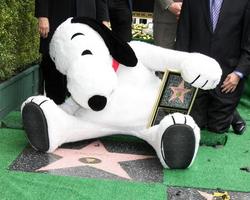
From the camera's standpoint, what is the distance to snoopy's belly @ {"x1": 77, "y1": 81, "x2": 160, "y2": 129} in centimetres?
256

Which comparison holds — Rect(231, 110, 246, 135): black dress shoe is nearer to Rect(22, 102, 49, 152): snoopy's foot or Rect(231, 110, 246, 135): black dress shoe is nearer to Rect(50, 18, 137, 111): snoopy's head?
Rect(50, 18, 137, 111): snoopy's head

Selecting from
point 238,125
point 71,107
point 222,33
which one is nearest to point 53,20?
point 71,107

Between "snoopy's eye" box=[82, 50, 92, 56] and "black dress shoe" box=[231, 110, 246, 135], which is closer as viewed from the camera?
"snoopy's eye" box=[82, 50, 92, 56]

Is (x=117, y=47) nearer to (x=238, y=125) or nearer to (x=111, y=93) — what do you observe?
(x=111, y=93)

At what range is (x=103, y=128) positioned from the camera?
8.62 ft

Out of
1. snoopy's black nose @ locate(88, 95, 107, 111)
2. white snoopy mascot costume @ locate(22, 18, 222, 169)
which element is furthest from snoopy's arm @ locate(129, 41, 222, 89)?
snoopy's black nose @ locate(88, 95, 107, 111)

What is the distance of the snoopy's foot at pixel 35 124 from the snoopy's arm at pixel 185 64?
642mm

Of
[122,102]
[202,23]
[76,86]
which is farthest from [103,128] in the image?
[202,23]

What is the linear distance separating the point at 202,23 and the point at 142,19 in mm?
2950

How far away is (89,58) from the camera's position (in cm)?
238

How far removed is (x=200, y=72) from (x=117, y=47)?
0.46 metres

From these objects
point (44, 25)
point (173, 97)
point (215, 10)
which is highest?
point (215, 10)

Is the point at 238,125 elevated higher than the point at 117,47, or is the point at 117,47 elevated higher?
the point at 117,47

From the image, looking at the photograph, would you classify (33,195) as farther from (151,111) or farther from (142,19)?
(142,19)
